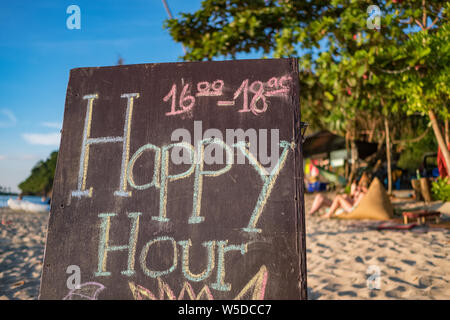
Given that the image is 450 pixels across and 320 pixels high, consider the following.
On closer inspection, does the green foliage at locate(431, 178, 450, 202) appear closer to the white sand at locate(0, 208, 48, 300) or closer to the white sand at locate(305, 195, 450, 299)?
the white sand at locate(305, 195, 450, 299)

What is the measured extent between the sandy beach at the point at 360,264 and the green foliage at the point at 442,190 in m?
2.67

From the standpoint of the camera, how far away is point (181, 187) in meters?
1.66

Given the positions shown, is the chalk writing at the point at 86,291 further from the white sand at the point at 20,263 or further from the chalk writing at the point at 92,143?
the white sand at the point at 20,263

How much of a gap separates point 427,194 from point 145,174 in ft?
27.0

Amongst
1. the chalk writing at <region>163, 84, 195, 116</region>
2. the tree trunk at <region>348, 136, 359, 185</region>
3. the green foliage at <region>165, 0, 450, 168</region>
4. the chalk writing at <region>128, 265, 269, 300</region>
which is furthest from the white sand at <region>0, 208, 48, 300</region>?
the tree trunk at <region>348, 136, 359, 185</region>

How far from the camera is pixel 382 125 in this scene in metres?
11.7

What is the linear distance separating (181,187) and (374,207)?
5.73 m

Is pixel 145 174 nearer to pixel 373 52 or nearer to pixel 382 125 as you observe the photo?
pixel 373 52

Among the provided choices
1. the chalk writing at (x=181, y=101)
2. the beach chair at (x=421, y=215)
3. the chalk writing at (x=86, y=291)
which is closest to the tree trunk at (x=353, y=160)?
the beach chair at (x=421, y=215)

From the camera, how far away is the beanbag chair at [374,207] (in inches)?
244

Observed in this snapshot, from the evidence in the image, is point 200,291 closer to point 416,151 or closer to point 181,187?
point 181,187

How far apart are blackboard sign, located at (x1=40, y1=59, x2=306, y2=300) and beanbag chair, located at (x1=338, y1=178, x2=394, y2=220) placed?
17.8ft

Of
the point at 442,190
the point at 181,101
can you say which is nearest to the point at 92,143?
the point at 181,101
